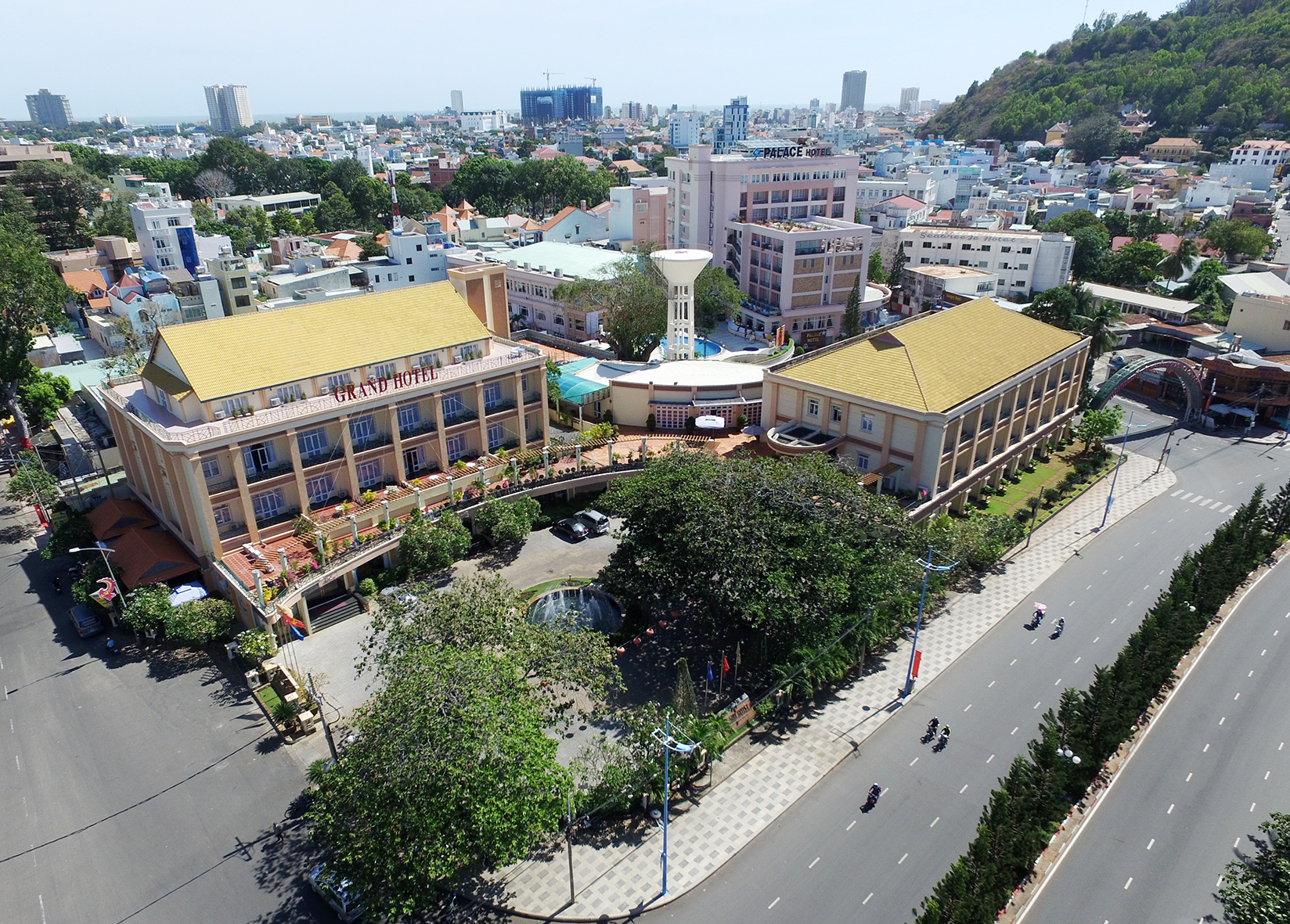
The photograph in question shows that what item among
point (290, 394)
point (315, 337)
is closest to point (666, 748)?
point (290, 394)

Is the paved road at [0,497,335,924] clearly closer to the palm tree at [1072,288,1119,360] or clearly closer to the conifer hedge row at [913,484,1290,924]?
the conifer hedge row at [913,484,1290,924]

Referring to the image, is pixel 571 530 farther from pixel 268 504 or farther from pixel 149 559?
pixel 149 559

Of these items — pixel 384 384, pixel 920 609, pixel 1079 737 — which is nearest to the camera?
pixel 1079 737

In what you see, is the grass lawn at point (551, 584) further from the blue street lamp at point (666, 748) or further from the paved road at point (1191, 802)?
the paved road at point (1191, 802)

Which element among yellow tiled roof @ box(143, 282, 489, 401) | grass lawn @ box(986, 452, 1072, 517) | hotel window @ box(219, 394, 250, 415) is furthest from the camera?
grass lawn @ box(986, 452, 1072, 517)

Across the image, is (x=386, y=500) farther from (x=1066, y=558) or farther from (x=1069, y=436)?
(x=1069, y=436)

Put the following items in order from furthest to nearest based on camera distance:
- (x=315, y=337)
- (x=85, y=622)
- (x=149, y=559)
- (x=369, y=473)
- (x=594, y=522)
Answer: (x=594, y=522), (x=369, y=473), (x=315, y=337), (x=149, y=559), (x=85, y=622)

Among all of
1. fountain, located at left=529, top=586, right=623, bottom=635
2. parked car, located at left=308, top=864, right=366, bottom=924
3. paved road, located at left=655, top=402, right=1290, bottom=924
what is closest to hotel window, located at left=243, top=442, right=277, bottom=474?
fountain, located at left=529, top=586, right=623, bottom=635

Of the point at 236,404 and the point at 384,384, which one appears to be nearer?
the point at 236,404
